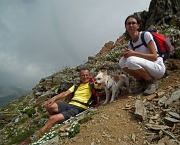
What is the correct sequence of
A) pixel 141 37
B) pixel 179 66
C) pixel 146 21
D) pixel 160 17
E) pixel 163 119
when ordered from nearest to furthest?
pixel 163 119, pixel 141 37, pixel 179 66, pixel 160 17, pixel 146 21

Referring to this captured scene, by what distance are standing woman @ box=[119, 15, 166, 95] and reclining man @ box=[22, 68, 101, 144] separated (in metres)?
2.06

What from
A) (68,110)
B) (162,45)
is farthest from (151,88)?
(68,110)

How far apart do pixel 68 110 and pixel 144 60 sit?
3.44 metres

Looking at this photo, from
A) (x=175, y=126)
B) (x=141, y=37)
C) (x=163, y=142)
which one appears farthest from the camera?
(x=141, y=37)

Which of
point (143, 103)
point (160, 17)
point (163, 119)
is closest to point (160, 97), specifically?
point (143, 103)

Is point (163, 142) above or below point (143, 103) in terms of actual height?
below

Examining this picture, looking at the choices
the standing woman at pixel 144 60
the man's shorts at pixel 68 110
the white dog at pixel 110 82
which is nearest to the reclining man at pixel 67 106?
the man's shorts at pixel 68 110

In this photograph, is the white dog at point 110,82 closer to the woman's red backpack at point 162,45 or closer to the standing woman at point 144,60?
the standing woman at point 144,60

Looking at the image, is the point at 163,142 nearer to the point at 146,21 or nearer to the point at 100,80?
the point at 100,80

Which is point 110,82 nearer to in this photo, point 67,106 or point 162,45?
point 67,106

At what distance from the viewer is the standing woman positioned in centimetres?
595

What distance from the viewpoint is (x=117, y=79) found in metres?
7.20

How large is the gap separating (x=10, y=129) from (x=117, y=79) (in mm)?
7712

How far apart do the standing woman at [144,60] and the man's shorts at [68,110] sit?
102 inches
